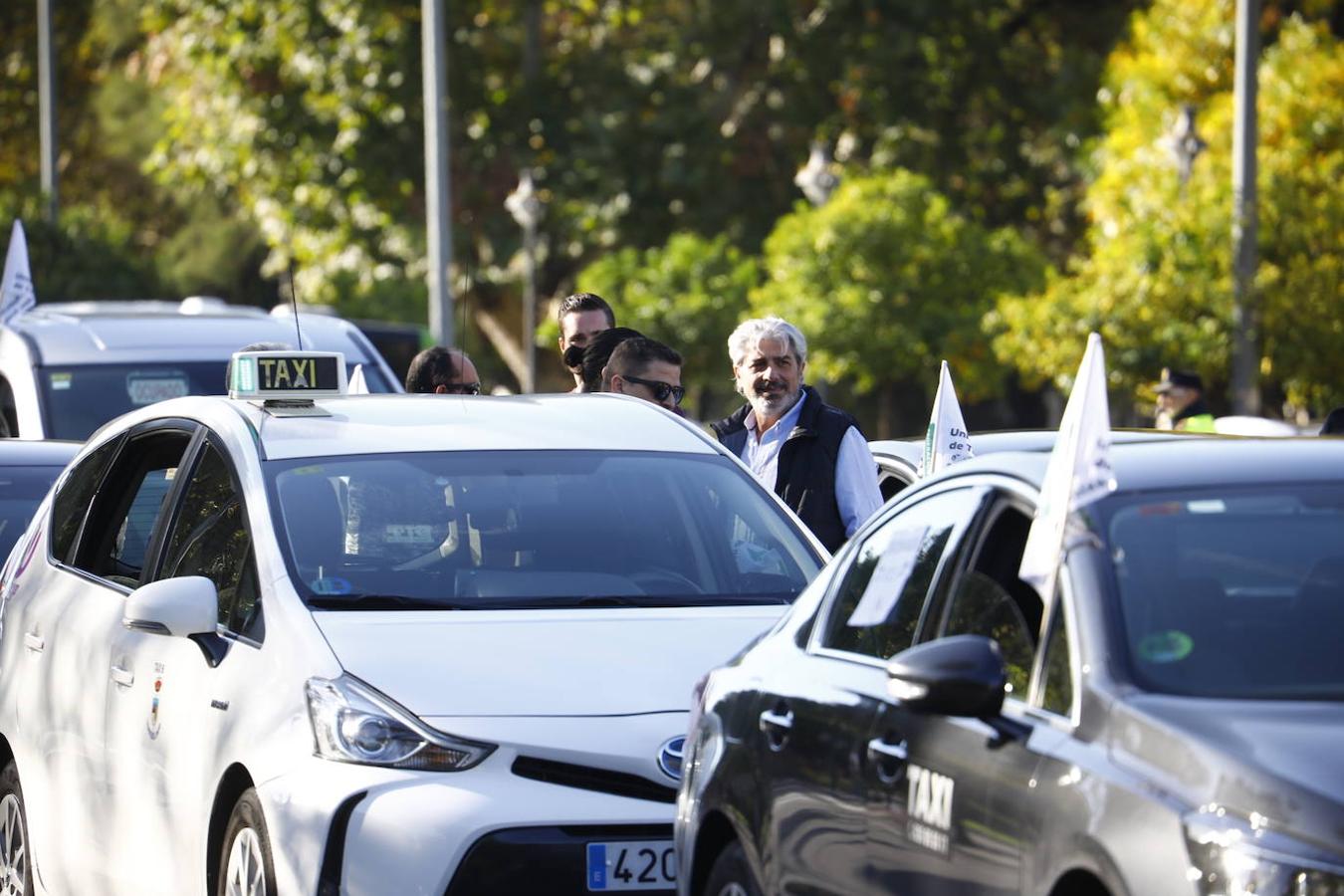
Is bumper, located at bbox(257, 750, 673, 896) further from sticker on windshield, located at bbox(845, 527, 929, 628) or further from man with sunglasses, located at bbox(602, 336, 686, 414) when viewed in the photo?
man with sunglasses, located at bbox(602, 336, 686, 414)

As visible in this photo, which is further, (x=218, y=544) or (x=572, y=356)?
(x=572, y=356)

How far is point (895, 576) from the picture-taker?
17.4 feet

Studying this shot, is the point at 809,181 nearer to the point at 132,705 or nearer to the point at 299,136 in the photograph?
the point at 299,136

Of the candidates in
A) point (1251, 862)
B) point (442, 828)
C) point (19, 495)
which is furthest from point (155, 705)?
point (1251, 862)

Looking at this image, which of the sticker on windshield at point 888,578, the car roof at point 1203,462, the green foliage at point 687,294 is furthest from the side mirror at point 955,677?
the green foliage at point 687,294

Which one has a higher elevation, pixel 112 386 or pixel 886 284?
pixel 112 386

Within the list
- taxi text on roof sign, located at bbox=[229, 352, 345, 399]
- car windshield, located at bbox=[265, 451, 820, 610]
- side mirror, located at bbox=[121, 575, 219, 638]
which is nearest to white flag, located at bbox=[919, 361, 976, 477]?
car windshield, located at bbox=[265, 451, 820, 610]

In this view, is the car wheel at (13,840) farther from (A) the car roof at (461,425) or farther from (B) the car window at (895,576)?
(B) the car window at (895,576)

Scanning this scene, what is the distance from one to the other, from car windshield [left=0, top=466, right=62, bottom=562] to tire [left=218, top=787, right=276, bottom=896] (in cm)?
364

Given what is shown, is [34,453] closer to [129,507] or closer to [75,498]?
[75,498]

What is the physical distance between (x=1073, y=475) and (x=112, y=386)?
28.7ft

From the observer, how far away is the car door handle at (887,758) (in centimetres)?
479

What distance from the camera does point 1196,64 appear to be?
30000 mm

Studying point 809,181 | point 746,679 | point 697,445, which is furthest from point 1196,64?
point 746,679
